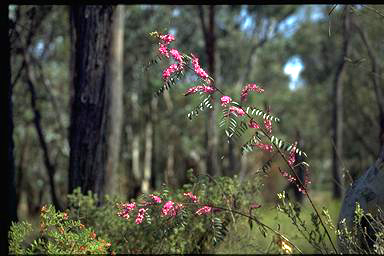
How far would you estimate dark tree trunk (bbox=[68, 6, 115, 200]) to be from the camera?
803 cm

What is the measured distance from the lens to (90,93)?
8070 millimetres

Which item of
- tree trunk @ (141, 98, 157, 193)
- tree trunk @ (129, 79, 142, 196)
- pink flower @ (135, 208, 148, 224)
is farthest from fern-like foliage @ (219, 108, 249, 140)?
tree trunk @ (141, 98, 157, 193)

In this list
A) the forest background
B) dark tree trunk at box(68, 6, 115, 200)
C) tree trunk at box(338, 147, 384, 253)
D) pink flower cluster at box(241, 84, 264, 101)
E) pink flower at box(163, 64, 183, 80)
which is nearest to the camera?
pink flower at box(163, 64, 183, 80)

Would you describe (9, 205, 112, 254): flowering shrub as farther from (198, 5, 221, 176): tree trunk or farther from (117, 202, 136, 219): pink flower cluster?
(198, 5, 221, 176): tree trunk

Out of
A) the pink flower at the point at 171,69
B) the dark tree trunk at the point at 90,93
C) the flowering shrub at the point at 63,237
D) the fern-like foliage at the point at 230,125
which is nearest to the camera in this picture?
the fern-like foliage at the point at 230,125

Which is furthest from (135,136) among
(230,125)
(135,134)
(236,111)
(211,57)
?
(230,125)

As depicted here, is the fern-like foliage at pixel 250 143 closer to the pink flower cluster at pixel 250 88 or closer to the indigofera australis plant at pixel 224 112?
the indigofera australis plant at pixel 224 112

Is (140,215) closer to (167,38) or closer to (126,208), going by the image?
(126,208)

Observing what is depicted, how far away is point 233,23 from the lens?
35688 mm

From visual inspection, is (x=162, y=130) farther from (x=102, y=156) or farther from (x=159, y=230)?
(x=159, y=230)

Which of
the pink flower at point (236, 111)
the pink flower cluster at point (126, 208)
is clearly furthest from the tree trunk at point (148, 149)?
the pink flower at point (236, 111)

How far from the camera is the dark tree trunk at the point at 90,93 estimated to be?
8.03 m

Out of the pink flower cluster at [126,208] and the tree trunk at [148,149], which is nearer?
the pink flower cluster at [126,208]

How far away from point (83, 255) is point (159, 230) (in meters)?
1.02
